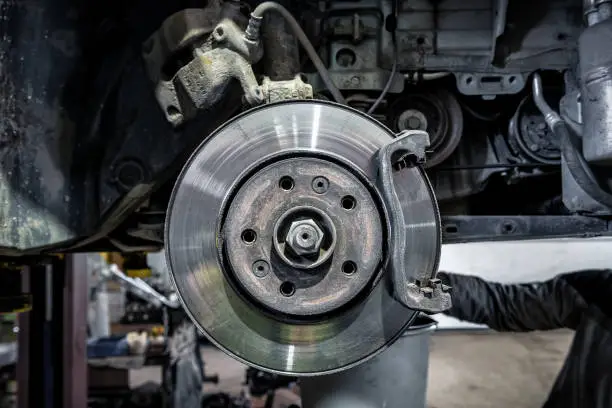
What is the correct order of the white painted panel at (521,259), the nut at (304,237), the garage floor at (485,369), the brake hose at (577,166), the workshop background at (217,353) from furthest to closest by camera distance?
the white painted panel at (521,259) → the garage floor at (485,369) → the workshop background at (217,353) → the brake hose at (577,166) → the nut at (304,237)

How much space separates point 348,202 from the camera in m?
→ 0.64

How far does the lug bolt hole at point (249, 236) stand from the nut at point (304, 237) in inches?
1.5

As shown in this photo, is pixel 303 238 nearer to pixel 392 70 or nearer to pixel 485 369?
pixel 392 70

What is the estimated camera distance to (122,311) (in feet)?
13.4

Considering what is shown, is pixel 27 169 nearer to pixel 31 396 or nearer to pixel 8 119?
pixel 8 119

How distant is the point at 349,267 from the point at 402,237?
0.07 metres

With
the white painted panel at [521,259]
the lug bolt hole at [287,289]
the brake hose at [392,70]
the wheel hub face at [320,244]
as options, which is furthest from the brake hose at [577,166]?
the white painted panel at [521,259]

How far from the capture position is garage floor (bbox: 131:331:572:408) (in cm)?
273

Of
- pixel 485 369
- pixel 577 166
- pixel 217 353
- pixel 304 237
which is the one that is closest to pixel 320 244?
pixel 304 237

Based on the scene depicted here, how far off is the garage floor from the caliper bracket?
198 cm

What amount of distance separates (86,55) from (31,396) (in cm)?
142

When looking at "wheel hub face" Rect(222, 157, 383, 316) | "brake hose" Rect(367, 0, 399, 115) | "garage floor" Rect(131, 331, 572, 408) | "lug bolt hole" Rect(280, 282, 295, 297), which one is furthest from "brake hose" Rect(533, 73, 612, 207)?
"garage floor" Rect(131, 331, 572, 408)

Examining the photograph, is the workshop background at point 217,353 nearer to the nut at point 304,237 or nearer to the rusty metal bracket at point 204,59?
the nut at point 304,237

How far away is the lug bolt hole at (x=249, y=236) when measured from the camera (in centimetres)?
63
